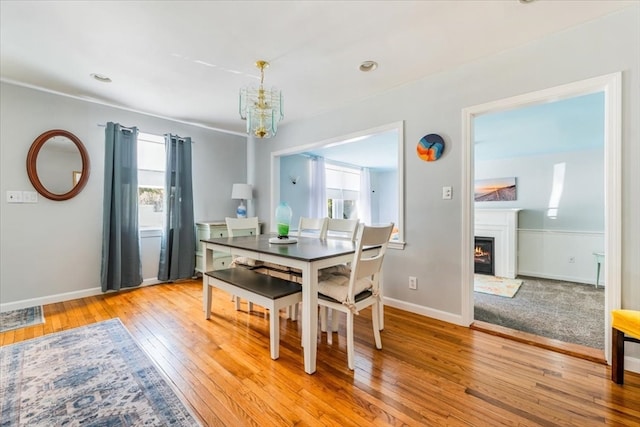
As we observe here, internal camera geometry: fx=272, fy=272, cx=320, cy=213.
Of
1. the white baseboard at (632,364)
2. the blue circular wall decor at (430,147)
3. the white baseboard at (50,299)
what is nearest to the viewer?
the white baseboard at (632,364)

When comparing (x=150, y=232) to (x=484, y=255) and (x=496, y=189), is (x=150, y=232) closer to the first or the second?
(x=484, y=255)

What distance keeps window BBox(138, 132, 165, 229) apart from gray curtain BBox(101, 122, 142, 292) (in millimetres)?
228

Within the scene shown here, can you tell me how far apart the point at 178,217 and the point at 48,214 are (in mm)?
1341

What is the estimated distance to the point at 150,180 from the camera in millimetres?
3881

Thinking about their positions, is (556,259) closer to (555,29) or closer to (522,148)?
(522,148)

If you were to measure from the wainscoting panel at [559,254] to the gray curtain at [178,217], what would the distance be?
5.49 metres

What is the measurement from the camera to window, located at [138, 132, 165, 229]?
12.5 ft

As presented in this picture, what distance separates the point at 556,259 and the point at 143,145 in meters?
6.64

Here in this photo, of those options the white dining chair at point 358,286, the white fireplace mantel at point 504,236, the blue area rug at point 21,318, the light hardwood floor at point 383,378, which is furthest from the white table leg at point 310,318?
the white fireplace mantel at point 504,236

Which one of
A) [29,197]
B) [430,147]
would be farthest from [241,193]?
[430,147]

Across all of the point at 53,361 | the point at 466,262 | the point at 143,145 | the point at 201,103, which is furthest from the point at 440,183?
the point at 143,145

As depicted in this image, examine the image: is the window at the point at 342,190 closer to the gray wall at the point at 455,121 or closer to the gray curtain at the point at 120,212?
the gray wall at the point at 455,121

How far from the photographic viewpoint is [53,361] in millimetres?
1908

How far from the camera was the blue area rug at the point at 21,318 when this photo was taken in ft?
8.18
